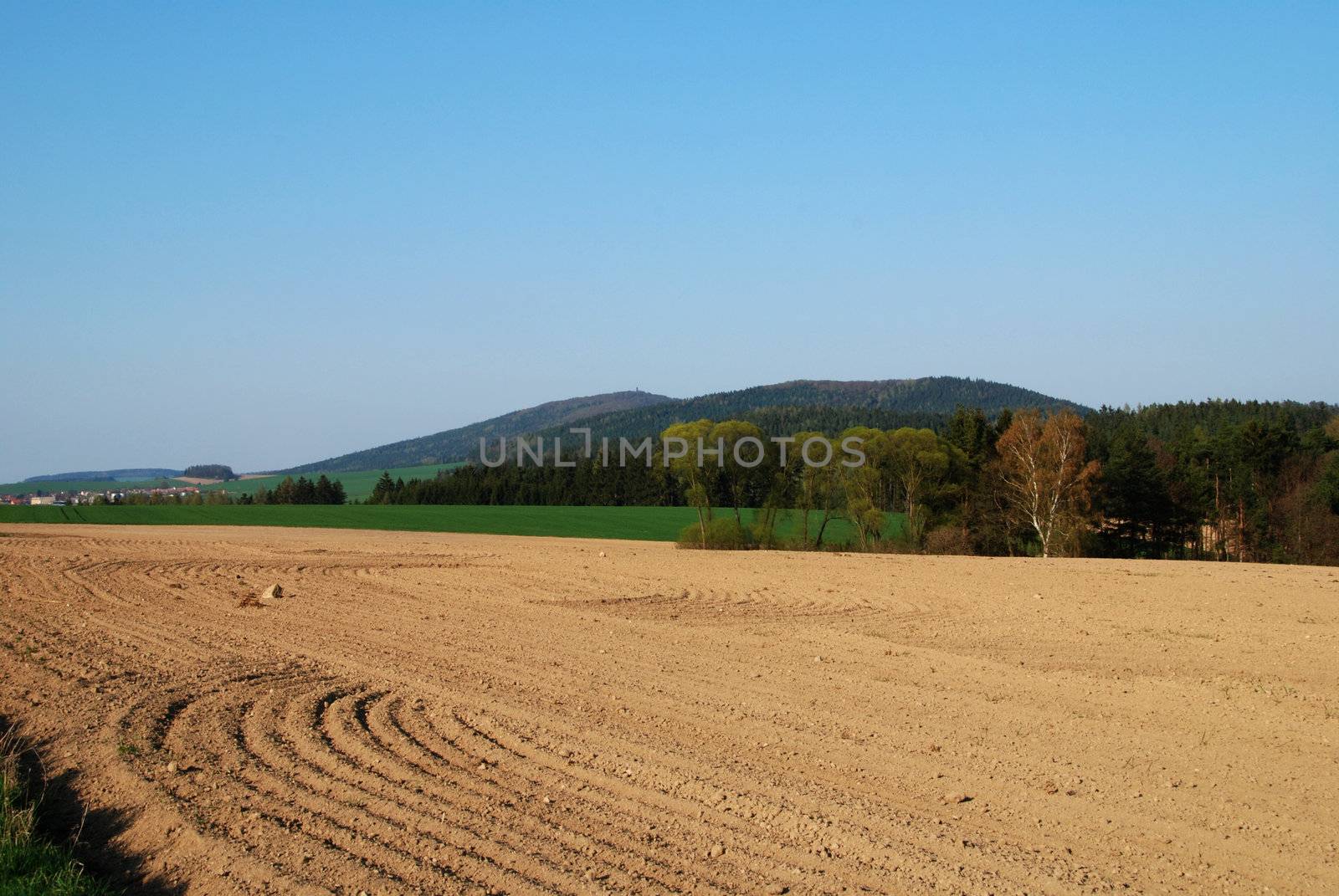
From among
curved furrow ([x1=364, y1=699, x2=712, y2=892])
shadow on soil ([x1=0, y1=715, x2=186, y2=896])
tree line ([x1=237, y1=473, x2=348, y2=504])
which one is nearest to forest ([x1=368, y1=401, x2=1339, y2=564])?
curved furrow ([x1=364, y1=699, x2=712, y2=892])

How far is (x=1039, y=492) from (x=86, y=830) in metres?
46.3

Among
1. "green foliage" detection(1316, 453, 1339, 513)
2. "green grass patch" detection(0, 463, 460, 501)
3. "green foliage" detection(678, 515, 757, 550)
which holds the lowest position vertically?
"green foliage" detection(678, 515, 757, 550)

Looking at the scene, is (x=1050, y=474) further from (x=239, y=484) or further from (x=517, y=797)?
(x=239, y=484)

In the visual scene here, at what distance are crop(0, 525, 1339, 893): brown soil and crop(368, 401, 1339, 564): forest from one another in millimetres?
29568

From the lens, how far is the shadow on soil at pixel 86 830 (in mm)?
6090

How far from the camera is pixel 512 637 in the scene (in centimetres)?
1518

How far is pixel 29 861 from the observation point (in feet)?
20.0

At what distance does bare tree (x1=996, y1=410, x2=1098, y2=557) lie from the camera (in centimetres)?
4706

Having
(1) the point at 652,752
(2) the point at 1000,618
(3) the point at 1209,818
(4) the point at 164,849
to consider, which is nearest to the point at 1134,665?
(2) the point at 1000,618

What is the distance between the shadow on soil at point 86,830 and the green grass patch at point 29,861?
0.10m

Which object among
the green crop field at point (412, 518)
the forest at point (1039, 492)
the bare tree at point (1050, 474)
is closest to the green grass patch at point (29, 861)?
the forest at point (1039, 492)

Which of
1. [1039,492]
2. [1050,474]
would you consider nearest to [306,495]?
[1039,492]

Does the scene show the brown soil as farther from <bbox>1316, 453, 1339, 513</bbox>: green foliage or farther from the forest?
<bbox>1316, 453, 1339, 513</bbox>: green foliage

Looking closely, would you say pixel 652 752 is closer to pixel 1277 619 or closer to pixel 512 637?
pixel 512 637
